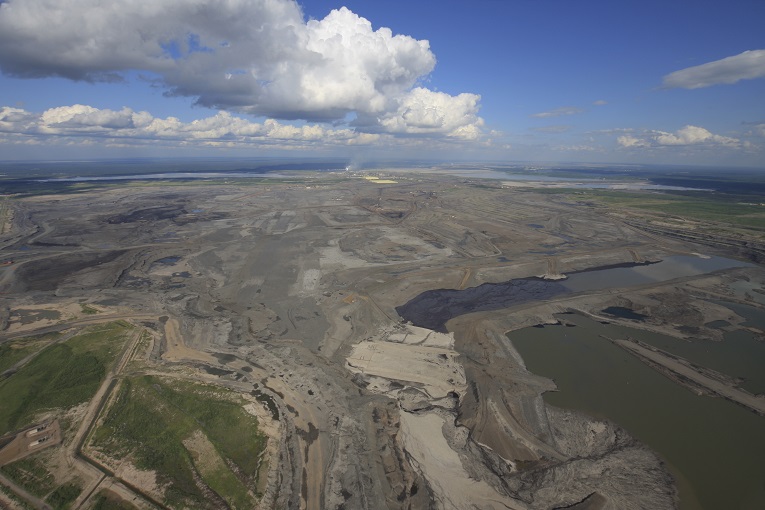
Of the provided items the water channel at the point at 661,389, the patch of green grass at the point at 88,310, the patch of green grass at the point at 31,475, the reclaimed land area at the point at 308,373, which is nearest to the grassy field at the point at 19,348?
the reclaimed land area at the point at 308,373

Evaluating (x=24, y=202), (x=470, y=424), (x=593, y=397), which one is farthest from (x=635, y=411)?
(x=24, y=202)

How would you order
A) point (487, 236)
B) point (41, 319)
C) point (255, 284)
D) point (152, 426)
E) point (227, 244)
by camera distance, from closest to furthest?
point (152, 426) < point (41, 319) < point (255, 284) < point (227, 244) < point (487, 236)

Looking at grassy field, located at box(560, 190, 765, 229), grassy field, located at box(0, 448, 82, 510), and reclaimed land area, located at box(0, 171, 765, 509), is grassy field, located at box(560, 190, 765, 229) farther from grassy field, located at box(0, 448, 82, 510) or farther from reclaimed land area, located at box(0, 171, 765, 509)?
grassy field, located at box(0, 448, 82, 510)

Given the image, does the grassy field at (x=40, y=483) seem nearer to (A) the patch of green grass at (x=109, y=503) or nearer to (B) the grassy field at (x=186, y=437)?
(A) the patch of green grass at (x=109, y=503)

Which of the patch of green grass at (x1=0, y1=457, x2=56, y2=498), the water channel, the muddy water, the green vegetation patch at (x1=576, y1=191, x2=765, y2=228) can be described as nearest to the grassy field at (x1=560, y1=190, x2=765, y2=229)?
the green vegetation patch at (x1=576, y1=191, x2=765, y2=228)

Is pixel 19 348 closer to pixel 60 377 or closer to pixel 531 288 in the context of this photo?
pixel 60 377

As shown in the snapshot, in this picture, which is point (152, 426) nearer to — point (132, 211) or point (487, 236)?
point (487, 236)
